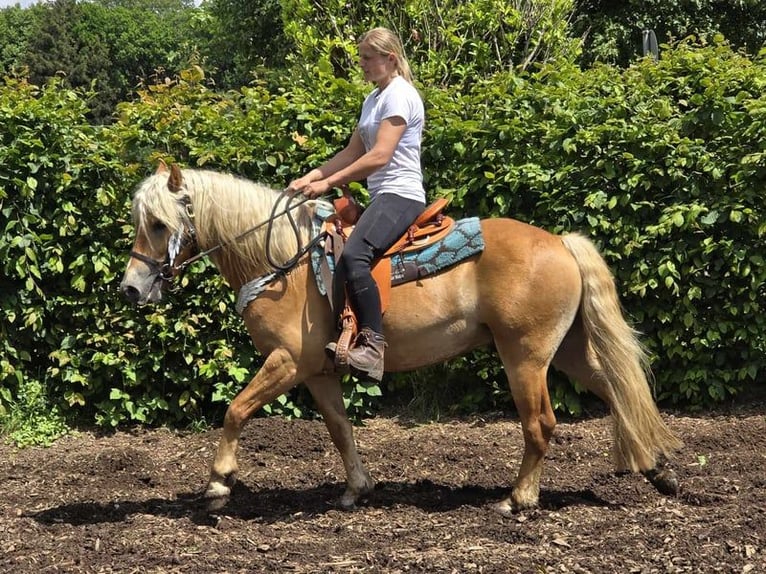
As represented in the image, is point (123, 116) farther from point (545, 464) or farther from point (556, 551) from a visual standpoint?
point (556, 551)

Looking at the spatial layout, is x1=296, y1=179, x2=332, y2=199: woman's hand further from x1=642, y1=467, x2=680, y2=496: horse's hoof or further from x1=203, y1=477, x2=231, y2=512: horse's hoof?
x1=642, y1=467, x2=680, y2=496: horse's hoof

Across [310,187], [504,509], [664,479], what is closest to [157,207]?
[310,187]

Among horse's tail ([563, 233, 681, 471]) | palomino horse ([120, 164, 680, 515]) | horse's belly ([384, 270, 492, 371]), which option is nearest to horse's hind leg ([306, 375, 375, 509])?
palomino horse ([120, 164, 680, 515])

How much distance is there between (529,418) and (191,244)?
2107 millimetres

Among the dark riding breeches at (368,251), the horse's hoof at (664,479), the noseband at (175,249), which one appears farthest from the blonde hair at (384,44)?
the horse's hoof at (664,479)

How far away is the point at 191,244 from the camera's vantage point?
504cm

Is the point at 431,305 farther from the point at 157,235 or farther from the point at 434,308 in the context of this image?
the point at 157,235

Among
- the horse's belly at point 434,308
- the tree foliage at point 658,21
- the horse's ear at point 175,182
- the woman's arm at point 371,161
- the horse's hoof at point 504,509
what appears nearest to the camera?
the woman's arm at point 371,161

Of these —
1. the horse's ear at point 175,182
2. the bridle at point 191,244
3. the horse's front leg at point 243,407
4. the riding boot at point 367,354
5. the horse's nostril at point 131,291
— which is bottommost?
the horse's front leg at point 243,407

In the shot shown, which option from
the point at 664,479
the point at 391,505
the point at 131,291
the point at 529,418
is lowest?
the point at 391,505

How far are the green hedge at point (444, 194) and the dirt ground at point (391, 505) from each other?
1.51ft

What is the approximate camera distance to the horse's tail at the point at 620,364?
5098 millimetres

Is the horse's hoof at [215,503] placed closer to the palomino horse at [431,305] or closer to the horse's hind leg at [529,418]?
the palomino horse at [431,305]

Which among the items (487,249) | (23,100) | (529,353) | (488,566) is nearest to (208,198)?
(487,249)
